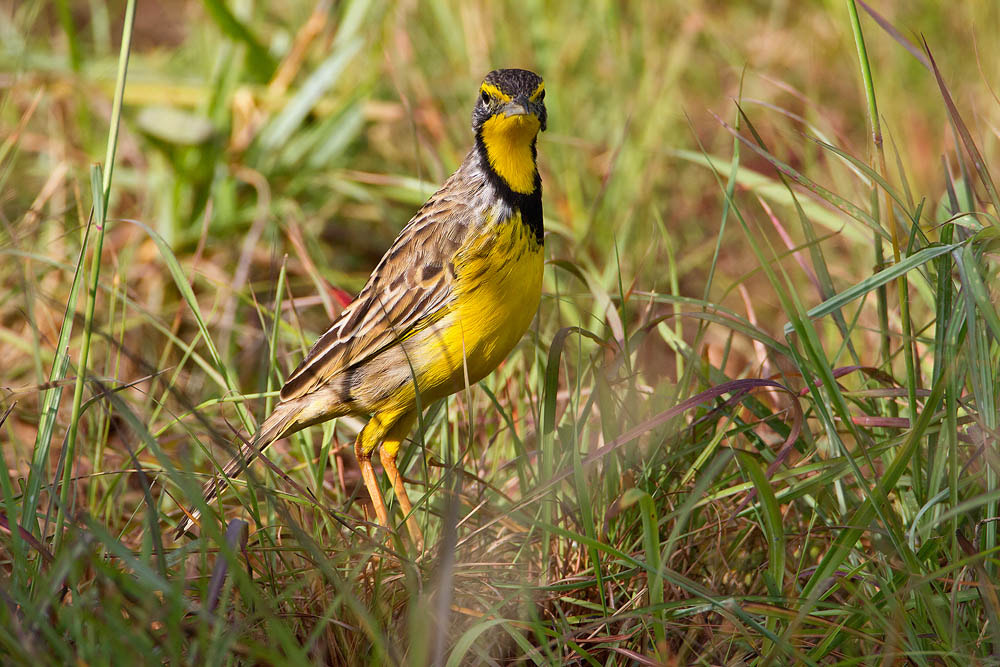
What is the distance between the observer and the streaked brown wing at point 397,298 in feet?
11.9

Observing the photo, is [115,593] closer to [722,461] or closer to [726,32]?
[722,461]

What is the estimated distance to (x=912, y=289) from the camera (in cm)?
494

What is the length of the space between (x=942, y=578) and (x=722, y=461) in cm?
75

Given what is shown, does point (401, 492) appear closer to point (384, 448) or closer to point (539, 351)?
point (384, 448)

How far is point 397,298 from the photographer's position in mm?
3725

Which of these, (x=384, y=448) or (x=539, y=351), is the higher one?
(x=539, y=351)

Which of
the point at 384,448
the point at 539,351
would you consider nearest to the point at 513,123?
the point at 539,351

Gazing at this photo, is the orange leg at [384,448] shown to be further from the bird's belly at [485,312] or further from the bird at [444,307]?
the bird's belly at [485,312]

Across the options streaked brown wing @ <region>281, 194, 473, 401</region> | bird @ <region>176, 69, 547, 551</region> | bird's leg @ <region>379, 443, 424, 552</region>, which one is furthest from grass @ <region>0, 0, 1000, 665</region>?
streaked brown wing @ <region>281, 194, 473, 401</region>

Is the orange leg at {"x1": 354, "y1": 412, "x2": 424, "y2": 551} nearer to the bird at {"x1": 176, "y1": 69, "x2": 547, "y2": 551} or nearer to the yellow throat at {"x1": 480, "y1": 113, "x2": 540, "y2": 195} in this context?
the bird at {"x1": 176, "y1": 69, "x2": 547, "y2": 551}

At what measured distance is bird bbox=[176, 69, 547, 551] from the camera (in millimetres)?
3490

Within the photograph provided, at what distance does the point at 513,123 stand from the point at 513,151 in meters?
0.12

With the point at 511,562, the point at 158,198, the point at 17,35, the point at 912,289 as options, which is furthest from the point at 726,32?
the point at 511,562

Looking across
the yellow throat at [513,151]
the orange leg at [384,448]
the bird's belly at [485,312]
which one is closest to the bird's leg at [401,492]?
the orange leg at [384,448]
